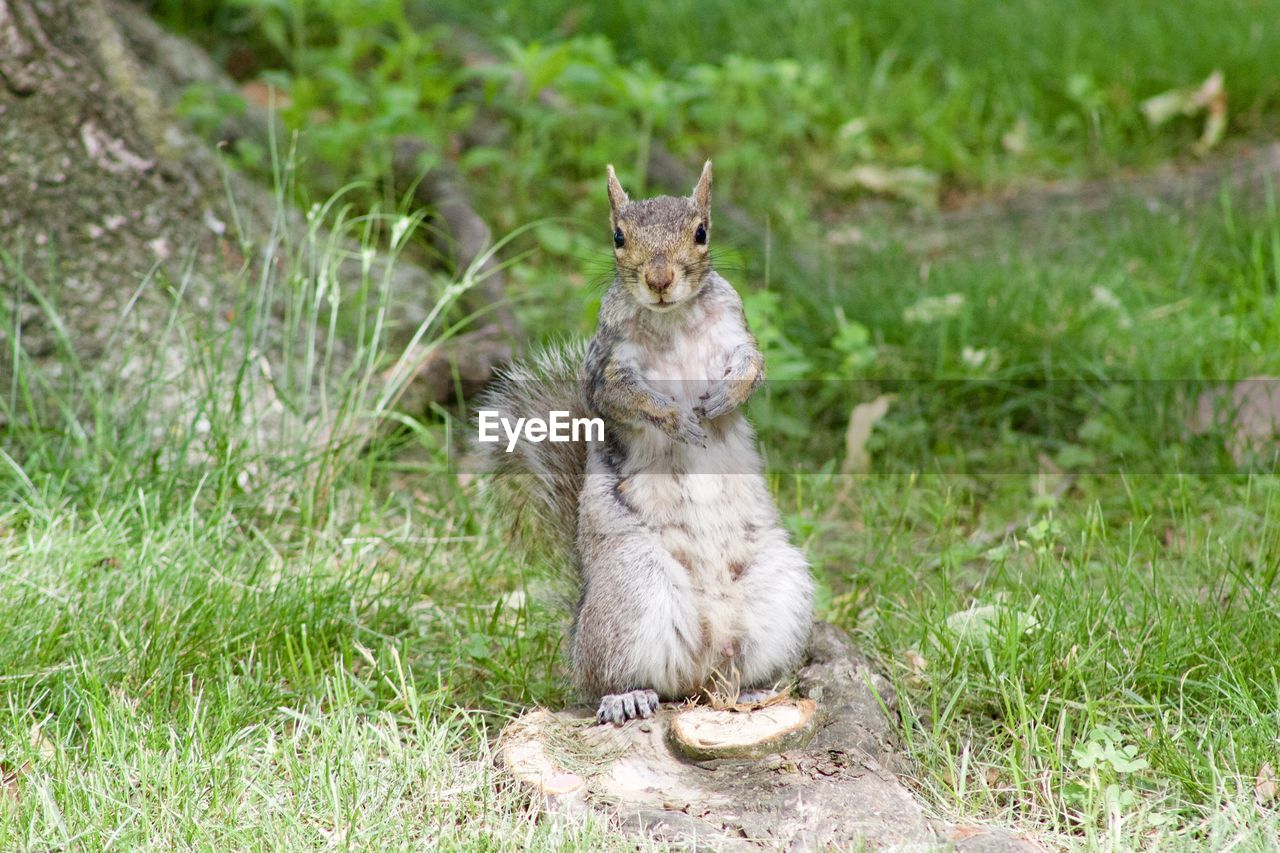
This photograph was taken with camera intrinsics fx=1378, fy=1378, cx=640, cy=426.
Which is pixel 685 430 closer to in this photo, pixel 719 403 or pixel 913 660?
pixel 719 403

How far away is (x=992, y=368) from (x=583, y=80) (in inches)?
61.3

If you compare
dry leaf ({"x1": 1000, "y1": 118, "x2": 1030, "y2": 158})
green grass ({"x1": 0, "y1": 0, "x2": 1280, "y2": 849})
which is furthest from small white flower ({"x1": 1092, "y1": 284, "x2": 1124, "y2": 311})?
dry leaf ({"x1": 1000, "y1": 118, "x2": 1030, "y2": 158})

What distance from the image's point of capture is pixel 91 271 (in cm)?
309

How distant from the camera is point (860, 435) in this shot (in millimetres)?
3381

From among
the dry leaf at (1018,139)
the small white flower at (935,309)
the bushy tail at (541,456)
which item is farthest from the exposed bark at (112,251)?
the dry leaf at (1018,139)

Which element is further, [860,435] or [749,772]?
[860,435]

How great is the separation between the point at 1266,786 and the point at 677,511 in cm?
97

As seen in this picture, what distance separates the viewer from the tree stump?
192 cm

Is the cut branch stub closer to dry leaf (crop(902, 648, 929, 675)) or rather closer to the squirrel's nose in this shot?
dry leaf (crop(902, 648, 929, 675))

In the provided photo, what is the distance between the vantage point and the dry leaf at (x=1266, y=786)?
80.2 inches

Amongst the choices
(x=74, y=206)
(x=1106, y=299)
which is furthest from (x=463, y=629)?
(x=1106, y=299)

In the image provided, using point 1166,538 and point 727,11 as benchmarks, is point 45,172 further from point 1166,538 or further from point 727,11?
point 727,11

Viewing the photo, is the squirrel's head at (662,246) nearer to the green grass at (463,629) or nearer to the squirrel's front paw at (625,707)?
the squirrel's front paw at (625,707)

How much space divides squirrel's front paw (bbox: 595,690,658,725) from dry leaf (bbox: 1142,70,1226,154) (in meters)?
3.67
